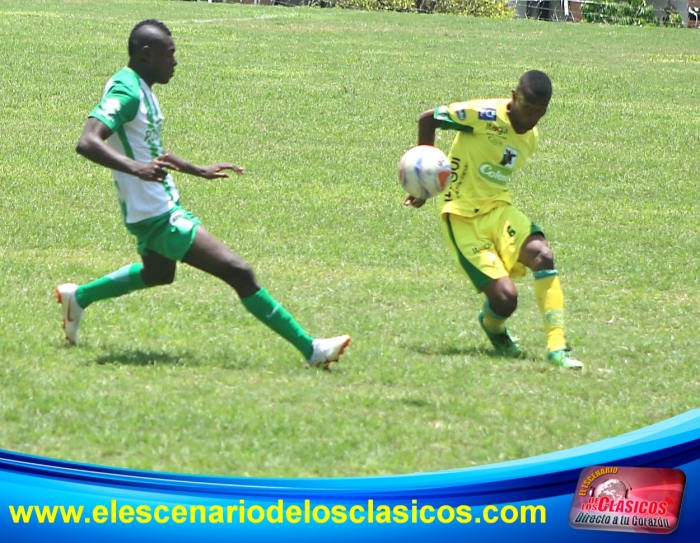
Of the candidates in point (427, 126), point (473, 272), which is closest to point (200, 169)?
point (427, 126)

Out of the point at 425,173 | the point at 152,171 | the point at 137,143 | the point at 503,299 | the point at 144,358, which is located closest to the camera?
the point at 152,171

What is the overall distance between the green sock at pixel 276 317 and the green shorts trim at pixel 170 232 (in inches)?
17.9

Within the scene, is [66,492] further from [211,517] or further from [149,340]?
[149,340]

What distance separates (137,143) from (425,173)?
176 centimetres

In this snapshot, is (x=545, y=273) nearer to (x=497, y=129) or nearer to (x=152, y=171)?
(x=497, y=129)

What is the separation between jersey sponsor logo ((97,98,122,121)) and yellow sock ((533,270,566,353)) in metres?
2.77

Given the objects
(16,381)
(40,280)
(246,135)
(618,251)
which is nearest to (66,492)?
(16,381)

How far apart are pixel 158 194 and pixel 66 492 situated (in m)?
2.29

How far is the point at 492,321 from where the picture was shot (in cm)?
798

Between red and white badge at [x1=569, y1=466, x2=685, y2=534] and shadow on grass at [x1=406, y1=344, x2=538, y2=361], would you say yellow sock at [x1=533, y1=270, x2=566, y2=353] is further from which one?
red and white badge at [x1=569, y1=466, x2=685, y2=534]

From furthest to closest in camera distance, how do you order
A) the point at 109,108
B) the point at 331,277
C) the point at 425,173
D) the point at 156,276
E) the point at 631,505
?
the point at 331,277, the point at 425,173, the point at 156,276, the point at 109,108, the point at 631,505

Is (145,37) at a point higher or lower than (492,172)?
higher

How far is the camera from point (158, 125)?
7277 mm

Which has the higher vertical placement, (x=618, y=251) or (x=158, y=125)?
(x=158, y=125)
